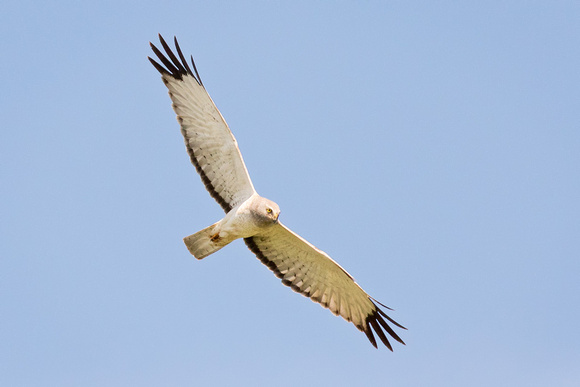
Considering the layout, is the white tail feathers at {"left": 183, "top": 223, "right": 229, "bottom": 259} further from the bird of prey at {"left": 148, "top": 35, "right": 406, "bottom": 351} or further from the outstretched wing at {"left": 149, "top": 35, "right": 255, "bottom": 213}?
the outstretched wing at {"left": 149, "top": 35, "right": 255, "bottom": 213}

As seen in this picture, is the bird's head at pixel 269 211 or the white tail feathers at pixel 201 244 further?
the white tail feathers at pixel 201 244

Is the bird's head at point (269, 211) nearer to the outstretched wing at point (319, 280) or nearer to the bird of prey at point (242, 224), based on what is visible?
the bird of prey at point (242, 224)

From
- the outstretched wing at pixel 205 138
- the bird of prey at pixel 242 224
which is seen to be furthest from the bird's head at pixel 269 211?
the outstretched wing at pixel 205 138

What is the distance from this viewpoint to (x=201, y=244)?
43.5ft

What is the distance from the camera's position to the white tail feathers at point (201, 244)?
13.2 metres

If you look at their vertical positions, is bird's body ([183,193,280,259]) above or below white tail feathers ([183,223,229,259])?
above

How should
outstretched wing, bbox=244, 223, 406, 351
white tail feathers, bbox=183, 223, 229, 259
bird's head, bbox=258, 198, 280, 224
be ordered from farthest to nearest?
outstretched wing, bbox=244, 223, 406, 351 → white tail feathers, bbox=183, 223, 229, 259 → bird's head, bbox=258, 198, 280, 224

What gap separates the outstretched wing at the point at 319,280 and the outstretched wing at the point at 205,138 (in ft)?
3.14

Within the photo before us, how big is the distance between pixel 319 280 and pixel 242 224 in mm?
1925

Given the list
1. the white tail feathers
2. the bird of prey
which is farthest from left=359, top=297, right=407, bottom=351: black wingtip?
the white tail feathers

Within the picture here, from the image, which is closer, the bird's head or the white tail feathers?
the bird's head

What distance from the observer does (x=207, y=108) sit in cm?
1311

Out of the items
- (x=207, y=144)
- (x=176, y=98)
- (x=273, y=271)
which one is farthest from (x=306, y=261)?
(x=176, y=98)

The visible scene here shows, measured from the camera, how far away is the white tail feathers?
13234 mm
